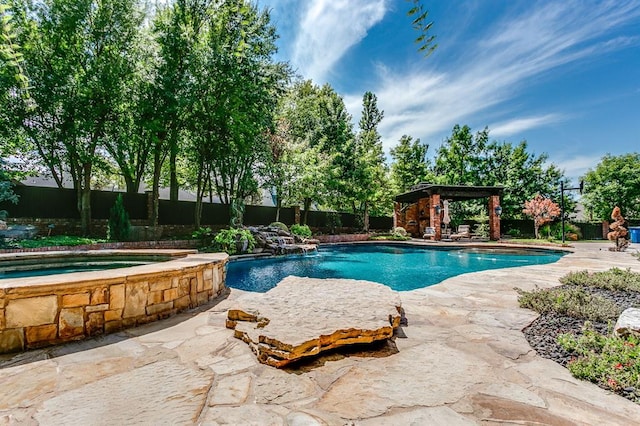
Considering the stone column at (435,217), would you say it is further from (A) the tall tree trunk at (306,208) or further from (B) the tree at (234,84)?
(B) the tree at (234,84)

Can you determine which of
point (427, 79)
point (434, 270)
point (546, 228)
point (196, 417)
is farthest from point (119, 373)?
point (546, 228)

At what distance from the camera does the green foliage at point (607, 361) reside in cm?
170

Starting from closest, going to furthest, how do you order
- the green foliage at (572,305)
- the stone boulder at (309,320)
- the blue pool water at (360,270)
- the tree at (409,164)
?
the stone boulder at (309,320) → the green foliage at (572,305) → the blue pool water at (360,270) → the tree at (409,164)

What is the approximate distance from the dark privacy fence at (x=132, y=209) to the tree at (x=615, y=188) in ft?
58.5

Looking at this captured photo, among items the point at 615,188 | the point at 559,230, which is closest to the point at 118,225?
the point at 559,230

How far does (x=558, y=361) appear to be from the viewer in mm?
2055

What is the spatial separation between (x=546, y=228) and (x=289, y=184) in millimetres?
15309

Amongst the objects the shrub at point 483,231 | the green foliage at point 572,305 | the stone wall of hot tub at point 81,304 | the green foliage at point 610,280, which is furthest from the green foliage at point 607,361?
the shrub at point 483,231

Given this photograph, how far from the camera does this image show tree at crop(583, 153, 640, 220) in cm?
1873

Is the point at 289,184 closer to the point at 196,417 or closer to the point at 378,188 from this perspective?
the point at 378,188

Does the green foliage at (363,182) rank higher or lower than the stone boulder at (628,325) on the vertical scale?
higher

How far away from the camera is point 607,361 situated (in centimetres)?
189

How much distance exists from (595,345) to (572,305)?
1011 mm

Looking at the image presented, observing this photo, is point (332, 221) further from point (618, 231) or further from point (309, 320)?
point (309, 320)
